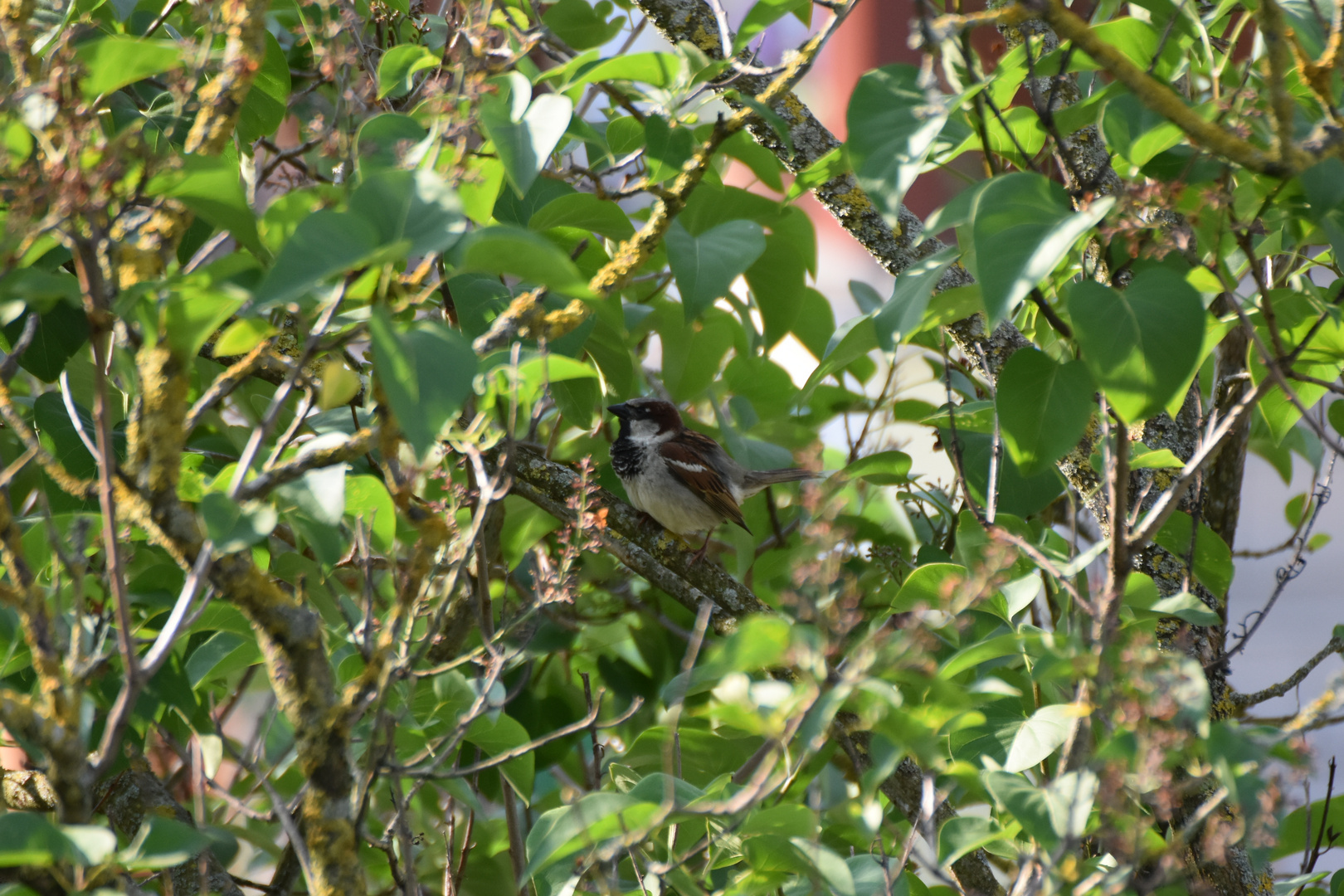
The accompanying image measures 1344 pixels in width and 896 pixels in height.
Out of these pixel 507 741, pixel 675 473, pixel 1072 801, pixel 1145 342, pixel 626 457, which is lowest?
pixel 626 457

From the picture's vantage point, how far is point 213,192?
2.67 ft

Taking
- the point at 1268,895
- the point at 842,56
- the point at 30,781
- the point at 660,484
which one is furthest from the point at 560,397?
the point at 842,56

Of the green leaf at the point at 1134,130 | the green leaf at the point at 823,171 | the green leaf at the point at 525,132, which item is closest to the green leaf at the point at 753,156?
the green leaf at the point at 823,171

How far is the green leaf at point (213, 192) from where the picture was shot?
2.64 feet

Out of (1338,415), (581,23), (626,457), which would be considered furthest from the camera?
Result: (626,457)

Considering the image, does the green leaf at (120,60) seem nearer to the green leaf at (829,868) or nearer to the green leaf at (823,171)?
the green leaf at (823,171)

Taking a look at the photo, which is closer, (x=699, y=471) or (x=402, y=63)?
(x=402, y=63)

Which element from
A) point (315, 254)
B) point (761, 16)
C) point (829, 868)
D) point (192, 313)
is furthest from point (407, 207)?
point (761, 16)

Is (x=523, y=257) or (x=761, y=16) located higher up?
(x=761, y=16)

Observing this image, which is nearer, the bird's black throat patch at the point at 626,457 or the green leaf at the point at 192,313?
the green leaf at the point at 192,313

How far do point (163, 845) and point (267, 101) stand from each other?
121 cm

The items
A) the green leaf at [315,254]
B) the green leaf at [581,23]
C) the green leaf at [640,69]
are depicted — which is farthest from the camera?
the green leaf at [581,23]

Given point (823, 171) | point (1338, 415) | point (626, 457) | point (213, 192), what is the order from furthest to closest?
point (626, 457) < point (1338, 415) < point (823, 171) < point (213, 192)

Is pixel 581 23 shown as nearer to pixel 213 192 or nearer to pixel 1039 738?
pixel 213 192
